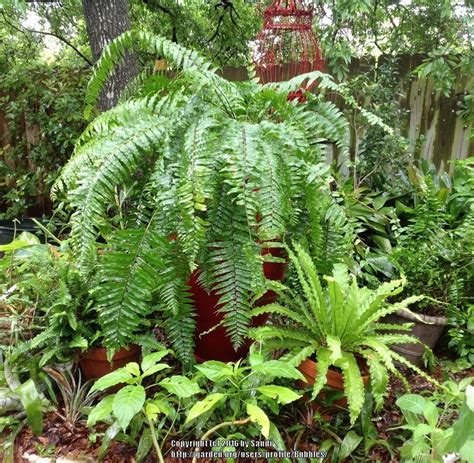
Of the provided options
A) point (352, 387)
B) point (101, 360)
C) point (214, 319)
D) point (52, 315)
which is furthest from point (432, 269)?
point (52, 315)

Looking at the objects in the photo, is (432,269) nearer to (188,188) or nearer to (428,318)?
(428,318)

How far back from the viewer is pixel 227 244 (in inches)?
56.2

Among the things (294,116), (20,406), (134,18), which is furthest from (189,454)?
(134,18)

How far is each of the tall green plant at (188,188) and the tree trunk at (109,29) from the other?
3.97 ft

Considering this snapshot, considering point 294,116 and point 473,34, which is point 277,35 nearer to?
point 473,34

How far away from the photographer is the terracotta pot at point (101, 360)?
1659 millimetres

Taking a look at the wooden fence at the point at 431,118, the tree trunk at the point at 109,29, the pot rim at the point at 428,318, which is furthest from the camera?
the wooden fence at the point at 431,118

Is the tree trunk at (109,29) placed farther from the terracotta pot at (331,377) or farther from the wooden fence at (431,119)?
the terracotta pot at (331,377)

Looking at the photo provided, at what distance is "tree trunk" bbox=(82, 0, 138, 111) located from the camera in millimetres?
2662

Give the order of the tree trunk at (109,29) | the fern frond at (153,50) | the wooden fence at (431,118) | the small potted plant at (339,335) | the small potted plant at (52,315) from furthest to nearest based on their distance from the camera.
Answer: the wooden fence at (431,118)
the tree trunk at (109,29)
the small potted plant at (52,315)
the fern frond at (153,50)
the small potted plant at (339,335)

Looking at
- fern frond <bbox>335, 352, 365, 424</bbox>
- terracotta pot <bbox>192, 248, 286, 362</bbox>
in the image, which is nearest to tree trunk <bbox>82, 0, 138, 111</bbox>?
terracotta pot <bbox>192, 248, 286, 362</bbox>

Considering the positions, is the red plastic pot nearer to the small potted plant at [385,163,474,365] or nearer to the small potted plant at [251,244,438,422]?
the small potted plant at [251,244,438,422]

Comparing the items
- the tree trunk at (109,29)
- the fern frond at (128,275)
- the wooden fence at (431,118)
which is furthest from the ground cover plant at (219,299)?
the wooden fence at (431,118)

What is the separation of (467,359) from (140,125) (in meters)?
1.96
